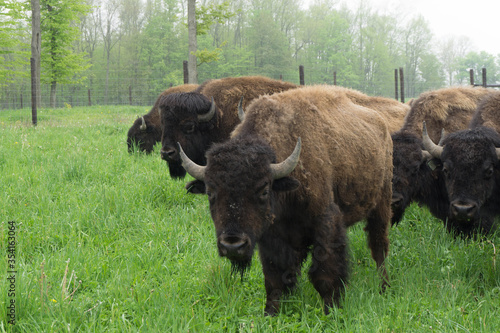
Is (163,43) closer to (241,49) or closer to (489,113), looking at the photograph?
(241,49)

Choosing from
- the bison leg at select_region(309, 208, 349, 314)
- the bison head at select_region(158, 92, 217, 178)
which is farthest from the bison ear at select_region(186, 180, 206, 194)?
the bison head at select_region(158, 92, 217, 178)

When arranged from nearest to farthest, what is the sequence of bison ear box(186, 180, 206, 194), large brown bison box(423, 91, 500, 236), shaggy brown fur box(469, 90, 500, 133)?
bison ear box(186, 180, 206, 194)
large brown bison box(423, 91, 500, 236)
shaggy brown fur box(469, 90, 500, 133)

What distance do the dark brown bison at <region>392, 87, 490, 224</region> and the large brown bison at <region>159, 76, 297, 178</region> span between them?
221 cm

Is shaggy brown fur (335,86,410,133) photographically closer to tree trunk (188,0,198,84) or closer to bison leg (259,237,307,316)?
bison leg (259,237,307,316)

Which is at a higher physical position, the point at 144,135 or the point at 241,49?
the point at 241,49

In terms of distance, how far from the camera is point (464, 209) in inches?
168

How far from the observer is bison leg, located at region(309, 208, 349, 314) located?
11.0ft

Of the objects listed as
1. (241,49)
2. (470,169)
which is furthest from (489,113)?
(241,49)

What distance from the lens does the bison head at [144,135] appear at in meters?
10.6

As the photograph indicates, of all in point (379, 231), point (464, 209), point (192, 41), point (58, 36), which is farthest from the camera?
point (58, 36)

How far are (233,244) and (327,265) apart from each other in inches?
38.2

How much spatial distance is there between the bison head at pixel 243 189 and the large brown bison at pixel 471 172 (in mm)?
2340

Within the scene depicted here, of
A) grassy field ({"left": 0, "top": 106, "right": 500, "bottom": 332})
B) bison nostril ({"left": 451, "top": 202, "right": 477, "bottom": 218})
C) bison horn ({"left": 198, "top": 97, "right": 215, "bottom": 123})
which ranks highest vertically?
bison horn ({"left": 198, "top": 97, "right": 215, "bottom": 123})

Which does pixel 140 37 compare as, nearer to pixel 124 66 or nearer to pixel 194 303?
pixel 124 66
